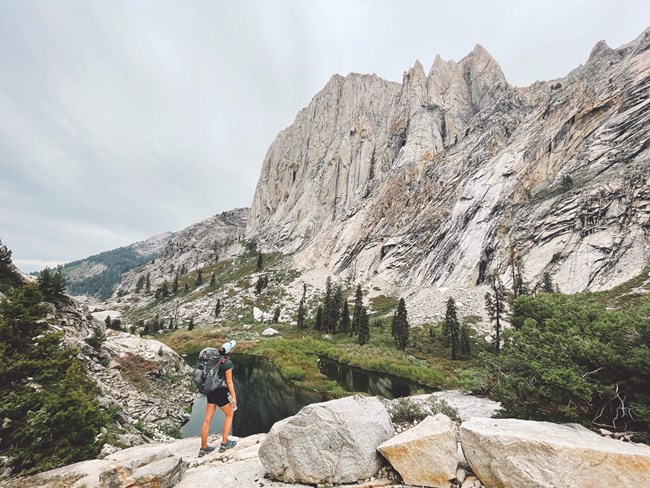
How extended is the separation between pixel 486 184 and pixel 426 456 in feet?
324

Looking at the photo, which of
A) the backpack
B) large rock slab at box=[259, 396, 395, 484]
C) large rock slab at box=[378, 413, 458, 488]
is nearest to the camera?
large rock slab at box=[378, 413, 458, 488]

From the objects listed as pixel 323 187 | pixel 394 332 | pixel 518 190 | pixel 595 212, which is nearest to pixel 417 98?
pixel 323 187

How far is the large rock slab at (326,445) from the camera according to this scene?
6590 millimetres

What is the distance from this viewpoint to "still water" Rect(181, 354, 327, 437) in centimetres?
2117

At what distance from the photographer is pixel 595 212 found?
6162cm

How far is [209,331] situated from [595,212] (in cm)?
9153

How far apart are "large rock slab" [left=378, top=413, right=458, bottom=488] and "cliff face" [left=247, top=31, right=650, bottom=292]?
217 feet

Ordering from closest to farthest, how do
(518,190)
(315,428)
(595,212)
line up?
(315,428) < (595,212) < (518,190)

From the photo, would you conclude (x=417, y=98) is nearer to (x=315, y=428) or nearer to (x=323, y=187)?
(x=323, y=187)

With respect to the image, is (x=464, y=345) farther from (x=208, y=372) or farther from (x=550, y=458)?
(x=208, y=372)

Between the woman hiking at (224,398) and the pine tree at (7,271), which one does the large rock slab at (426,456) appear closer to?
the woman hiking at (224,398)

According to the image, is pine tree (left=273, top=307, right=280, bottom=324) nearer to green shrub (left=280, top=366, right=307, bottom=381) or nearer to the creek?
the creek

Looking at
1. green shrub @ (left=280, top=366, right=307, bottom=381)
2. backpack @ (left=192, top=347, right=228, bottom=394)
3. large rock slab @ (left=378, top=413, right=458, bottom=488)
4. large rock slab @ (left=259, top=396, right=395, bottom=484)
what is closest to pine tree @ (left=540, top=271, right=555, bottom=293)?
green shrub @ (left=280, top=366, right=307, bottom=381)

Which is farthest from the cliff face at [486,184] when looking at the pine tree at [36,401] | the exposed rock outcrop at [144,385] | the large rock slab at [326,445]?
the pine tree at [36,401]
